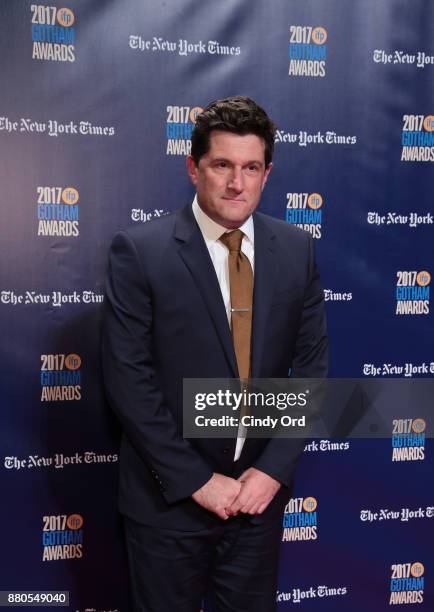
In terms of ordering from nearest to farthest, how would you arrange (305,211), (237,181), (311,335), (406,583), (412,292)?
(237,181)
(311,335)
(305,211)
(412,292)
(406,583)

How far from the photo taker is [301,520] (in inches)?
107

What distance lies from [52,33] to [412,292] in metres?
1.72

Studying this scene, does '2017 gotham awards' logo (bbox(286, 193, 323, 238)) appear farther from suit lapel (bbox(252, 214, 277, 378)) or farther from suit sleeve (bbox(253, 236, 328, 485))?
suit lapel (bbox(252, 214, 277, 378))

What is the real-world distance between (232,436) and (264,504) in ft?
0.75

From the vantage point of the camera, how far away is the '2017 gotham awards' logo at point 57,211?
7.75 ft

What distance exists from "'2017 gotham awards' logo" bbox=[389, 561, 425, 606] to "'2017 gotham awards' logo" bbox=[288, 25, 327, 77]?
212 cm

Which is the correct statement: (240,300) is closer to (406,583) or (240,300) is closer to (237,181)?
(237,181)

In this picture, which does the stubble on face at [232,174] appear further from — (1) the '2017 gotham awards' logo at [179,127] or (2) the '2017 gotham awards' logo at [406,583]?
(2) the '2017 gotham awards' logo at [406,583]

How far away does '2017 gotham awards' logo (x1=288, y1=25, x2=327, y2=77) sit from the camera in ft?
8.20

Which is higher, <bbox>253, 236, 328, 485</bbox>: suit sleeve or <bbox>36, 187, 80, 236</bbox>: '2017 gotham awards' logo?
<bbox>36, 187, 80, 236</bbox>: '2017 gotham awards' logo

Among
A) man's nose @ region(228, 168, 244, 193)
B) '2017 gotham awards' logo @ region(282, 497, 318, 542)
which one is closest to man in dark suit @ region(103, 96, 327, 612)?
man's nose @ region(228, 168, 244, 193)

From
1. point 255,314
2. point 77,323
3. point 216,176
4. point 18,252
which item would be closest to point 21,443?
point 77,323

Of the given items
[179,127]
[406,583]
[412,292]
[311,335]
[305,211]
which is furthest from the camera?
[406,583]

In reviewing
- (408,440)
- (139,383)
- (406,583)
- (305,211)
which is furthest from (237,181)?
(406,583)
